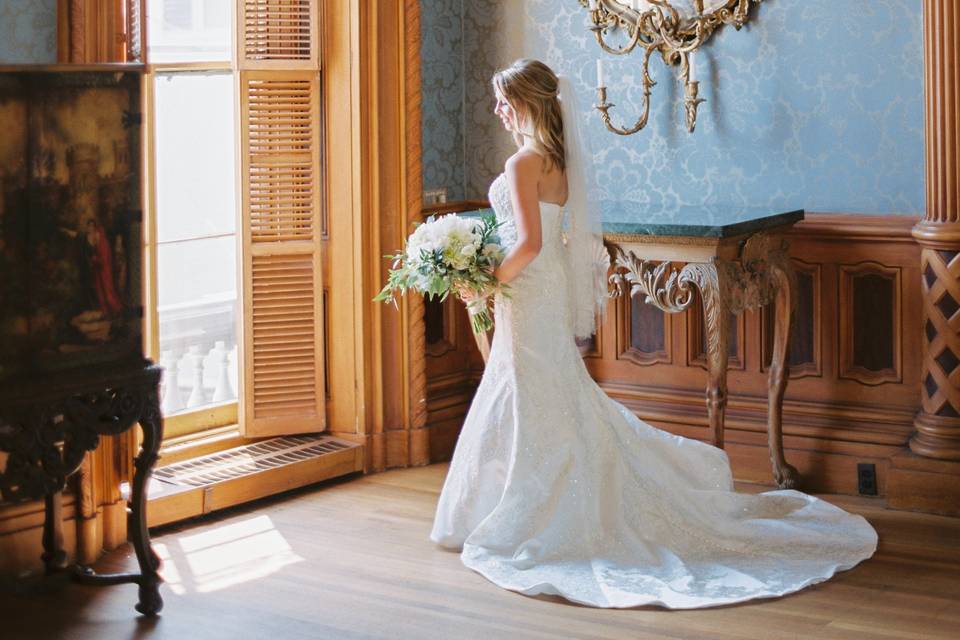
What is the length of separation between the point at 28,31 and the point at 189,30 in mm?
1169

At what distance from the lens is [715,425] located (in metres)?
5.18

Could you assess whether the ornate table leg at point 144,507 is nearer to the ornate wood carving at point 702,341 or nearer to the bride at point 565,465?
the bride at point 565,465

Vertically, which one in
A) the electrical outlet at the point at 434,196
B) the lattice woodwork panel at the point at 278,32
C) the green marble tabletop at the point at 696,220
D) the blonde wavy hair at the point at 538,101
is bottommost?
the green marble tabletop at the point at 696,220

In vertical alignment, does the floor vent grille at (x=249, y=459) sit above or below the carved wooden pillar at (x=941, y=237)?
below

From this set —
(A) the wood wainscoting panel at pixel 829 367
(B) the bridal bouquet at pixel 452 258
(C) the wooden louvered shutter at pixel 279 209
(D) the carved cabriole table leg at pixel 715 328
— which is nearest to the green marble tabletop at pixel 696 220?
(D) the carved cabriole table leg at pixel 715 328

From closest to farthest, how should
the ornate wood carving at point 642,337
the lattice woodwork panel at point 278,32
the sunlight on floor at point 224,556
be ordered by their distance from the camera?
the sunlight on floor at point 224,556
the lattice woodwork panel at point 278,32
the ornate wood carving at point 642,337

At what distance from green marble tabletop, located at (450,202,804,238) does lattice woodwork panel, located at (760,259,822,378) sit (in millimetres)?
277

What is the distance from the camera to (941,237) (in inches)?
200

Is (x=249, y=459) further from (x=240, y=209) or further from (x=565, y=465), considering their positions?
(x=565, y=465)

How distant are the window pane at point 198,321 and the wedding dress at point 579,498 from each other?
4.65 ft

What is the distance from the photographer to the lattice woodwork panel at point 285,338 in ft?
18.8

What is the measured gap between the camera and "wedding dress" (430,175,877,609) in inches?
178

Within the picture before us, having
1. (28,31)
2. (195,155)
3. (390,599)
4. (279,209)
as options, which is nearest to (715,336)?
(390,599)

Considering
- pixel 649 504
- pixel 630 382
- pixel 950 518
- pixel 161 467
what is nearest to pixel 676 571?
pixel 649 504
